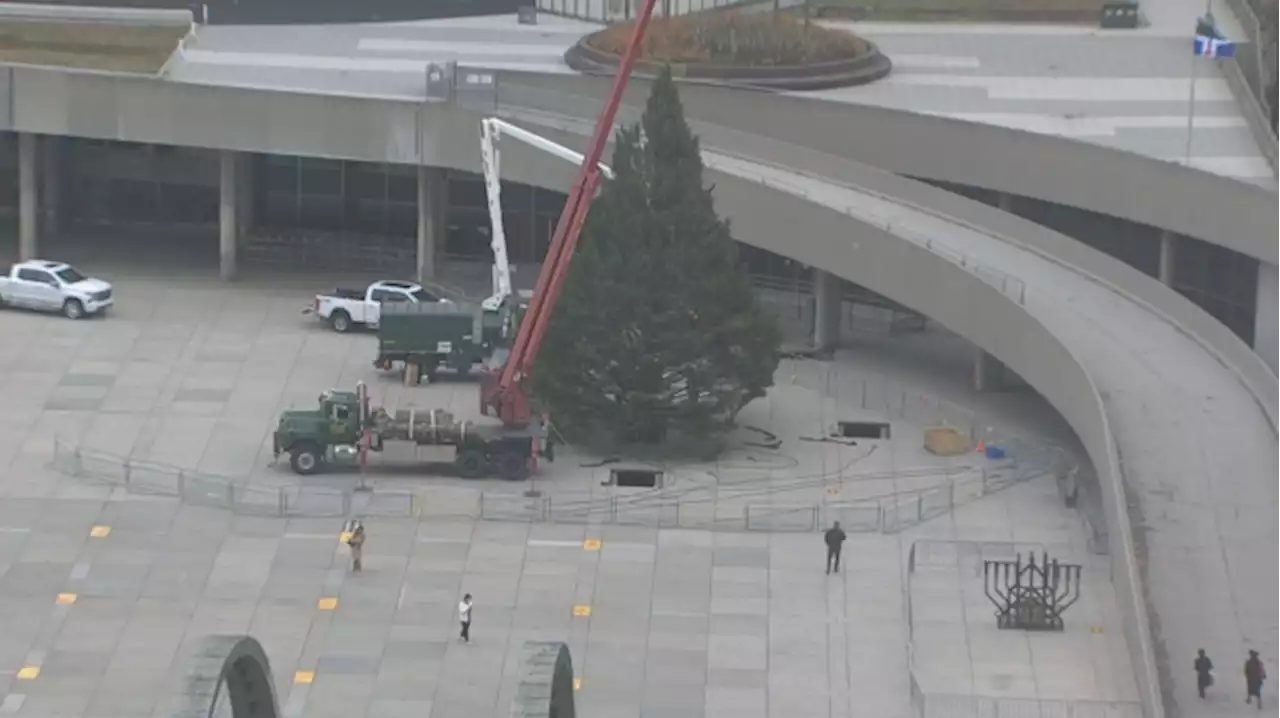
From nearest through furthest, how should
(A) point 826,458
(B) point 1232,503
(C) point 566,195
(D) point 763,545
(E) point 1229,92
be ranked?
(B) point 1232,503 → (D) point 763,545 → (A) point 826,458 → (C) point 566,195 → (E) point 1229,92

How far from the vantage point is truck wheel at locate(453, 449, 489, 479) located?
61.3m

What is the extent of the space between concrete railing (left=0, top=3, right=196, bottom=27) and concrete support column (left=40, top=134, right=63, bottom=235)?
4236 mm

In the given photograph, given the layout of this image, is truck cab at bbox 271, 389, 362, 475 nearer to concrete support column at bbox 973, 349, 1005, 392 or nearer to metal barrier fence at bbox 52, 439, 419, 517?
metal barrier fence at bbox 52, 439, 419, 517

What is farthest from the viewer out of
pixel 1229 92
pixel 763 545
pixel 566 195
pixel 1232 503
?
pixel 1229 92

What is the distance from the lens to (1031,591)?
52.9 meters

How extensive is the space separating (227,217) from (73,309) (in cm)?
589

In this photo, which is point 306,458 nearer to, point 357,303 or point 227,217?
point 357,303

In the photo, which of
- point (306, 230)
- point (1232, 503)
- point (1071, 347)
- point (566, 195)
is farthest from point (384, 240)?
point (1232, 503)

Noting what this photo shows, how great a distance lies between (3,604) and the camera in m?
54.2

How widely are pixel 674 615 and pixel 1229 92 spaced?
32655mm

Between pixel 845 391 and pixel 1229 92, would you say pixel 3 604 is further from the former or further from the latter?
pixel 1229 92

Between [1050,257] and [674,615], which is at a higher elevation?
[1050,257]

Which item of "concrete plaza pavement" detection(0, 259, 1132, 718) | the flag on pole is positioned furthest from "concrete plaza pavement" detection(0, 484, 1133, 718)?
the flag on pole

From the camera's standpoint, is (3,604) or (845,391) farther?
(845,391)
